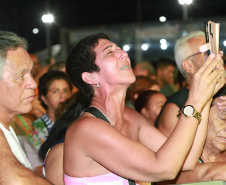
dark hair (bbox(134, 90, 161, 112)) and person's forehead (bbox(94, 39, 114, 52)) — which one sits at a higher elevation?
person's forehead (bbox(94, 39, 114, 52))

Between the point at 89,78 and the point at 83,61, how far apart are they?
104 mm

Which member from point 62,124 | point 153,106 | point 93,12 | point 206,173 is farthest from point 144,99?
point 93,12

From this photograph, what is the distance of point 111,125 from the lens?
2.25 meters

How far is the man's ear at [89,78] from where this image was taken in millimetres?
2496

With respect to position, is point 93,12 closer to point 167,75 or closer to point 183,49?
point 167,75

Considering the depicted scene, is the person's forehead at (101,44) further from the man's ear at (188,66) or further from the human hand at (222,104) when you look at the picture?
the man's ear at (188,66)

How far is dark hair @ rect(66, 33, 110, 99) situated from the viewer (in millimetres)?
2497

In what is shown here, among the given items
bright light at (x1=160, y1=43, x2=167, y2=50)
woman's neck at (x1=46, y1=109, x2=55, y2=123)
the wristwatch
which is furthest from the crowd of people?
bright light at (x1=160, y1=43, x2=167, y2=50)

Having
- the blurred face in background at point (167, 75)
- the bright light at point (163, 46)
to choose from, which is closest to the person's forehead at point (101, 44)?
the blurred face in background at point (167, 75)

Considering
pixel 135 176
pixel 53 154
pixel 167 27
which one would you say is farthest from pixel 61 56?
pixel 135 176

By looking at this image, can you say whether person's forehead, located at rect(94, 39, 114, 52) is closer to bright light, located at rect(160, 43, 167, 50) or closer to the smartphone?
the smartphone

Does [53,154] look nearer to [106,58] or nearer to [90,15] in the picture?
[106,58]

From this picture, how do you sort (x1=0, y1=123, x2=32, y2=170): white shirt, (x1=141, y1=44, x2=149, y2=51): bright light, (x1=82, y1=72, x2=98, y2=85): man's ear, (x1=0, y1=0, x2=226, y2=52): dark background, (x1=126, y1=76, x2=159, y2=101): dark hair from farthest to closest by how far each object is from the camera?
(x1=0, y1=0, x2=226, y2=52): dark background
(x1=141, y1=44, x2=149, y2=51): bright light
(x1=126, y1=76, x2=159, y2=101): dark hair
(x1=82, y1=72, x2=98, y2=85): man's ear
(x1=0, y1=123, x2=32, y2=170): white shirt

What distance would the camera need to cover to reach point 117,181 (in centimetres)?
230
